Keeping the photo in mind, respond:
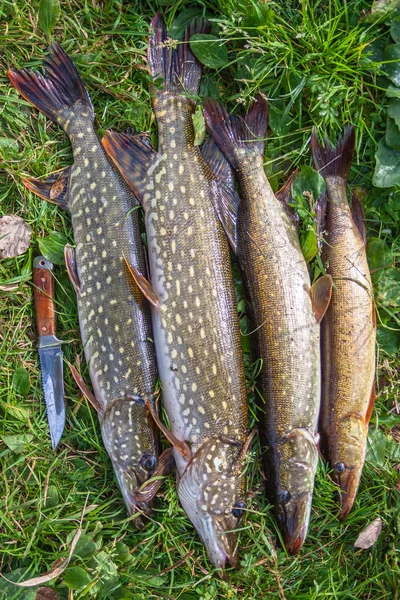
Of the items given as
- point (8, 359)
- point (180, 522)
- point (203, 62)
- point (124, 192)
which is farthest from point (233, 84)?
point (180, 522)

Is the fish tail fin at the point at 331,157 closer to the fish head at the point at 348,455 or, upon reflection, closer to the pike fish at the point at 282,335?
the pike fish at the point at 282,335

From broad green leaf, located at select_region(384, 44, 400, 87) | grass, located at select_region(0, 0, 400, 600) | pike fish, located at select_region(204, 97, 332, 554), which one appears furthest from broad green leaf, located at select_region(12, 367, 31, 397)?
broad green leaf, located at select_region(384, 44, 400, 87)

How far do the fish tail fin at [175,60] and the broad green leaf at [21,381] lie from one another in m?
1.59

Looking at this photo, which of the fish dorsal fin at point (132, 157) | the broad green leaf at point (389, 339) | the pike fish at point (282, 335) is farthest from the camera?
the broad green leaf at point (389, 339)

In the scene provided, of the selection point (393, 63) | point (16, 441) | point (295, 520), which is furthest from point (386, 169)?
point (16, 441)

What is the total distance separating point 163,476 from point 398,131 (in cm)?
210

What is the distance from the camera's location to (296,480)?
262cm

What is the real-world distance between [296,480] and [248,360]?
25.1 inches

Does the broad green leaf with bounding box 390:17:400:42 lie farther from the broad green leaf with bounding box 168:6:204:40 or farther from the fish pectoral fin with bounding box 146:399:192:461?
the fish pectoral fin with bounding box 146:399:192:461

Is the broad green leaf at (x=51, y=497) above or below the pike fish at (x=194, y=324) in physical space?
below

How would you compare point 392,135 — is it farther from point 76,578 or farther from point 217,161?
point 76,578

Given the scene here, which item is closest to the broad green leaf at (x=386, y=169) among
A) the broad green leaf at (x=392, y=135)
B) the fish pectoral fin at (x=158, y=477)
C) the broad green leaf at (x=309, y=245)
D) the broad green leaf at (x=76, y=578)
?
the broad green leaf at (x=392, y=135)

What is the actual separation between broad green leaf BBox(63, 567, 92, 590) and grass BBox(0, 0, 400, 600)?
90 mm

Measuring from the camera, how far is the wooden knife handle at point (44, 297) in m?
2.81
